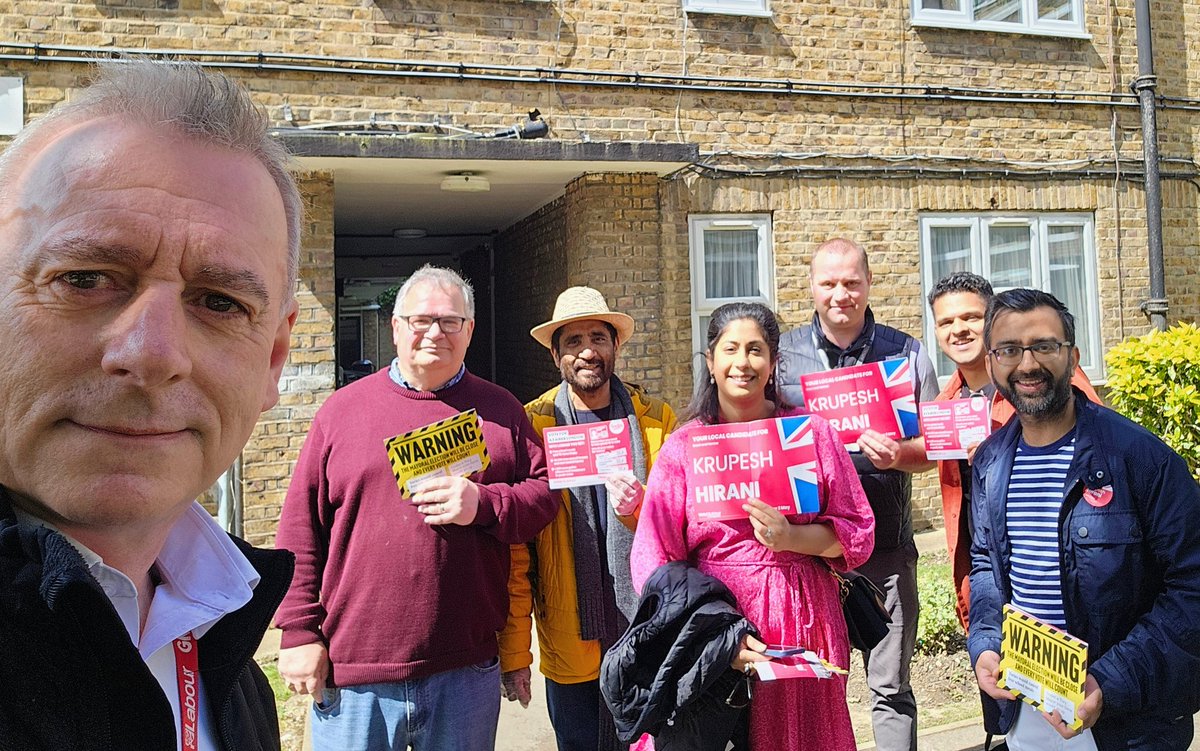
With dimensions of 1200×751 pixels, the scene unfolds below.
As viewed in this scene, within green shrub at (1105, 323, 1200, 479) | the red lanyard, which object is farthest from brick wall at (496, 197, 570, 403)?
the red lanyard

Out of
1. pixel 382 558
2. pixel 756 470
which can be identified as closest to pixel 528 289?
pixel 382 558

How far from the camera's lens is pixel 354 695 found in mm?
2982

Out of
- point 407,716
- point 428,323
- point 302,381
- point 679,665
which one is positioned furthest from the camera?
point 302,381

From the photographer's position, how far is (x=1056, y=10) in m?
9.62

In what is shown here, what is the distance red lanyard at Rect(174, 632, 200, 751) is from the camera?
1298 millimetres

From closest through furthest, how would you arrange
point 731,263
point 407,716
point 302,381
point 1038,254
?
1. point 407,716
2. point 302,381
3. point 731,263
4. point 1038,254

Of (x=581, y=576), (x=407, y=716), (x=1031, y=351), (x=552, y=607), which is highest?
(x=1031, y=351)

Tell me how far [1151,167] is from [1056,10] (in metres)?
2.17

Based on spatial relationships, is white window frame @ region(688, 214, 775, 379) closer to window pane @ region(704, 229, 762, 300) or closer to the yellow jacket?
window pane @ region(704, 229, 762, 300)

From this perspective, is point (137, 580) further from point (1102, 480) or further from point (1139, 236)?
point (1139, 236)

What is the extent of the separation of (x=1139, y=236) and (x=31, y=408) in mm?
11513

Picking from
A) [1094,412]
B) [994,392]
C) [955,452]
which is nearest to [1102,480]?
[1094,412]

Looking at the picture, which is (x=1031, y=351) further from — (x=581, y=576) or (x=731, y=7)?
(x=731, y=7)

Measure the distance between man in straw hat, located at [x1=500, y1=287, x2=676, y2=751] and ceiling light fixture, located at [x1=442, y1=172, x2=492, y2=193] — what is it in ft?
14.7
